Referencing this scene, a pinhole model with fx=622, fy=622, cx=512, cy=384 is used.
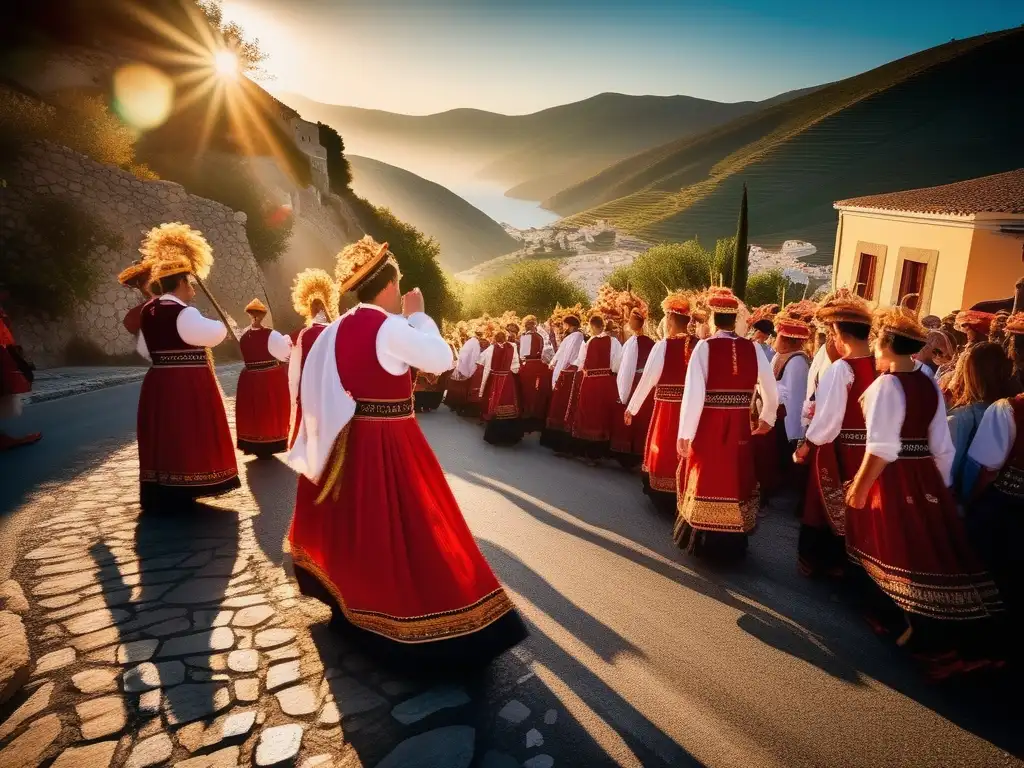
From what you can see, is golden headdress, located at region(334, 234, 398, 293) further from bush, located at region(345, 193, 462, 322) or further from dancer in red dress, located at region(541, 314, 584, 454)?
bush, located at region(345, 193, 462, 322)

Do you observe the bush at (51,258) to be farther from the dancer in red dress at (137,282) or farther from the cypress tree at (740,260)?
the cypress tree at (740,260)

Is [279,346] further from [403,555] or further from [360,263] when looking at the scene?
[403,555]

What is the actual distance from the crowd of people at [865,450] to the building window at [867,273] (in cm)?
1678

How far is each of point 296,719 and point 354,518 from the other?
3.32 ft

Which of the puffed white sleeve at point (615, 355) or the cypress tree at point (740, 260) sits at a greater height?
the cypress tree at point (740, 260)

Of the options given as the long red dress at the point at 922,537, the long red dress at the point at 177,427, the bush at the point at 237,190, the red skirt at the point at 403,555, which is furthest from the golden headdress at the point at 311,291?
the bush at the point at 237,190

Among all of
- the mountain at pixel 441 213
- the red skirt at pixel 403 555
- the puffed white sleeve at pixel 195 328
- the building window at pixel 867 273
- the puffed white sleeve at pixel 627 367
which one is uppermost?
the mountain at pixel 441 213

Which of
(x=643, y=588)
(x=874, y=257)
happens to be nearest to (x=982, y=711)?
(x=643, y=588)

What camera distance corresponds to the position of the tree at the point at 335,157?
159ft

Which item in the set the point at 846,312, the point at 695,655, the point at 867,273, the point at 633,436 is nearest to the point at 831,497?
the point at 846,312

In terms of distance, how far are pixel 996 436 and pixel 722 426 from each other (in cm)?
180

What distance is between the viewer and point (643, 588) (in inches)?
184

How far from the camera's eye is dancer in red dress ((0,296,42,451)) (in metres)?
7.94

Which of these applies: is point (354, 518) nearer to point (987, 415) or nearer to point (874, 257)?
point (987, 415)
